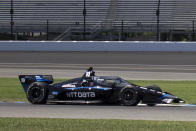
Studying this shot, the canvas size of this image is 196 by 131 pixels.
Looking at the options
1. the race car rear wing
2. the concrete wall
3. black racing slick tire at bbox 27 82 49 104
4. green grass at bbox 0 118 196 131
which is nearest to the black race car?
black racing slick tire at bbox 27 82 49 104

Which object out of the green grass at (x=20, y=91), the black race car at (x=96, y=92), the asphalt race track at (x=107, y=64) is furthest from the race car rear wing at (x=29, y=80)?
the asphalt race track at (x=107, y=64)

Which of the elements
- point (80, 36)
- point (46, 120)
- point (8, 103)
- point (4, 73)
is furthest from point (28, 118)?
point (80, 36)

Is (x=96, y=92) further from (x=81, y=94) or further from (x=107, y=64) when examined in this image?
(x=107, y=64)

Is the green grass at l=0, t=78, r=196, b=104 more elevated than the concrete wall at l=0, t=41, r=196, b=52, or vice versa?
the concrete wall at l=0, t=41, r=196, b=52

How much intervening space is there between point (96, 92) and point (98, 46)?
14221 mm

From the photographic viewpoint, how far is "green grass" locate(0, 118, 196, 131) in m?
7.96

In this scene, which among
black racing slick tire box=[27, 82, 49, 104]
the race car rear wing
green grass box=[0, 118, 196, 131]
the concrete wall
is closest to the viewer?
green grass box=[0, 118, 196, 131]

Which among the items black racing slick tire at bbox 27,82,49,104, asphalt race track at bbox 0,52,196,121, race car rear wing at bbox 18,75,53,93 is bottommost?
asphalt race track at bbox 0,52,196,121

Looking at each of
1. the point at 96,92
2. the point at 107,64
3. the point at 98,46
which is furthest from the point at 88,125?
the point at 98,46

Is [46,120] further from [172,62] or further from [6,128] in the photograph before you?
[172,62]

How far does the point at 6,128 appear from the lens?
8.00 meters

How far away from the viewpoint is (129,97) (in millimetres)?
11609

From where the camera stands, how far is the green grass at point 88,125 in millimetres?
7960

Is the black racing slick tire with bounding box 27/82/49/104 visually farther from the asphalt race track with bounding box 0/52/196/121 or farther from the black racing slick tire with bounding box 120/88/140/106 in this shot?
the asphalt race track with bounding box 0/52/196/121
